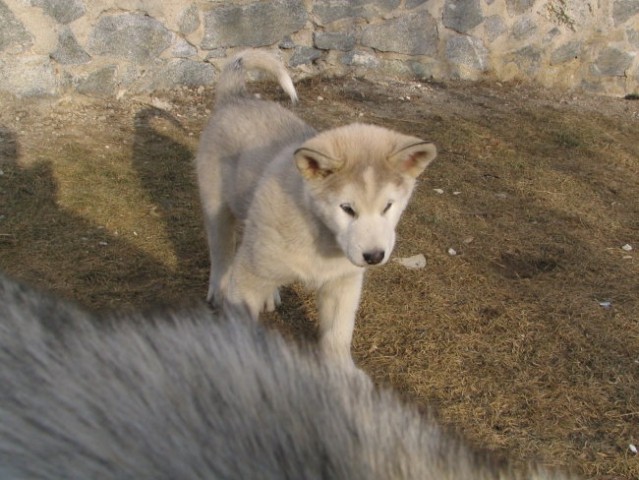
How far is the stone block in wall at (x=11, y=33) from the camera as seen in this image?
204 inches

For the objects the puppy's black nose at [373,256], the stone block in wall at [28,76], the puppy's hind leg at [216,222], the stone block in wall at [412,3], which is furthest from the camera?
the stone block in wall at [412,3]

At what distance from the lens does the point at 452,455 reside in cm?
86

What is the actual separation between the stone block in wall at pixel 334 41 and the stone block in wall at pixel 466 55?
3.32 ft

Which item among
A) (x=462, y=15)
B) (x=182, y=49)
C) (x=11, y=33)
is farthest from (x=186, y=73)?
(x=462, y=15)

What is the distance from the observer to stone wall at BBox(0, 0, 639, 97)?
17.9 ft

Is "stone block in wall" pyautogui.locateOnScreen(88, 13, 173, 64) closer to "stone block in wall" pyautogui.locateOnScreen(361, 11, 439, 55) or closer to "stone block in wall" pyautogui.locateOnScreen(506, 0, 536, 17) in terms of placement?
"stone block in wall" pyautogui.locateOnScreen(361, 11, 439, 55)

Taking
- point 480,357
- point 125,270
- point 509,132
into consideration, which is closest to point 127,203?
point 125,270

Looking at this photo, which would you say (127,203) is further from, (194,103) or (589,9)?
(589,9)

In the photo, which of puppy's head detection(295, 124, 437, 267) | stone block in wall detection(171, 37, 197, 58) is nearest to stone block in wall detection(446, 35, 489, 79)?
stone block in wall detection(171, 37, 197, 58)

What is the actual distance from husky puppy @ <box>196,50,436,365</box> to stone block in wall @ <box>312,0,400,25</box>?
3.70 metres

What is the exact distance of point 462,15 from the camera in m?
6.96

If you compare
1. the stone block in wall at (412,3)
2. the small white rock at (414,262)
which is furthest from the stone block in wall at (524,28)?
the small white rock at (414,262)

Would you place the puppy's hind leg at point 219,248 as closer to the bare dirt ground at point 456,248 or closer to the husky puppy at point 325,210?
the bare dirt ground at point 456,248

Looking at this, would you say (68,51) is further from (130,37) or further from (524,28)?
(524,28)
